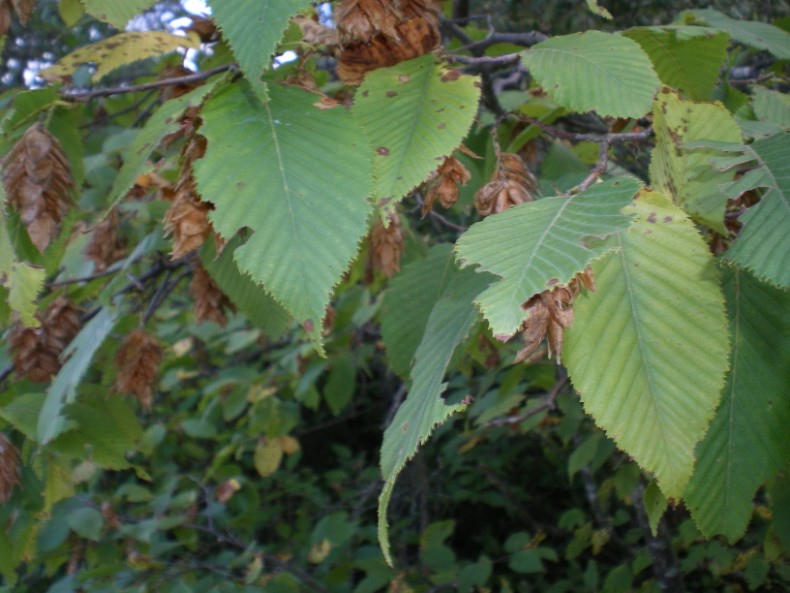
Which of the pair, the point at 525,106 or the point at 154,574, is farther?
the point at 154,574

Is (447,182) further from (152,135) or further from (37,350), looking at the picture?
(37,350)

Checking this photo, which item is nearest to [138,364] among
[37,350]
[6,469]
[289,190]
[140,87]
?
[37,350]

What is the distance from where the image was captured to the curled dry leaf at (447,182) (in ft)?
3.16

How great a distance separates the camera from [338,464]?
498 centimetres

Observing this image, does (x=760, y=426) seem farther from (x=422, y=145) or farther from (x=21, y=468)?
(x=21, y=468)

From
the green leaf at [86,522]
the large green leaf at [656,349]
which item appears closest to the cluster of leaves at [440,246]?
the large green leaf at [656,349]

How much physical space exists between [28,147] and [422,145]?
22.3 inches

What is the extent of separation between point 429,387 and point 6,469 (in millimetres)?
978

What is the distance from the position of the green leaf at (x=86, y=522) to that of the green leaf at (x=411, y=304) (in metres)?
1.26

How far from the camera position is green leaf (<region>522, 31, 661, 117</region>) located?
0.95 metres

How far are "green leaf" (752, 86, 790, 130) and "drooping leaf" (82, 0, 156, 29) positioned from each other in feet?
3.14

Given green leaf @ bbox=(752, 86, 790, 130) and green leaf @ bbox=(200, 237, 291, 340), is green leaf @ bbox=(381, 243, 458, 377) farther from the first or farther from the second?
green leaf @ bbox=(752, 86, 790, 130)

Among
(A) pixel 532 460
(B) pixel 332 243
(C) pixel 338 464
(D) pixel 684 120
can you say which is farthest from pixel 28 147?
(C) pixel 338 464

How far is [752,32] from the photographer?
135 cm
